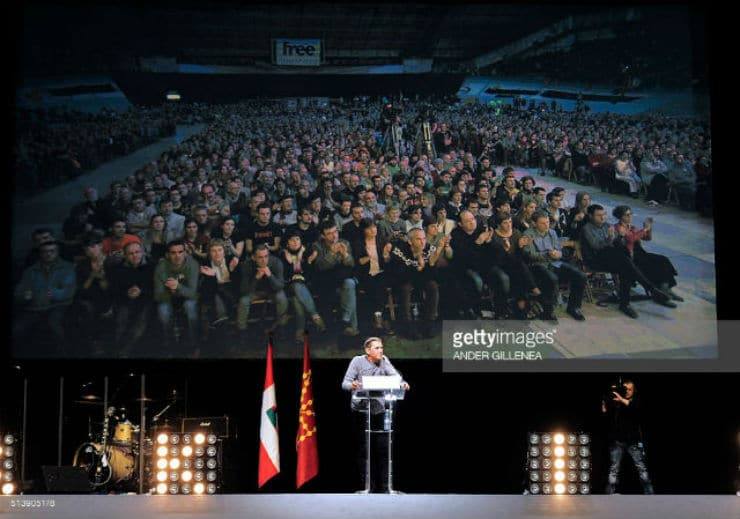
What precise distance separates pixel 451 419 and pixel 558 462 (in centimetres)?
123

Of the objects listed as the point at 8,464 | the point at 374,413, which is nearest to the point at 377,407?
the point at 374,413

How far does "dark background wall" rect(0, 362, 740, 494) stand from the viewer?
918 centimetres

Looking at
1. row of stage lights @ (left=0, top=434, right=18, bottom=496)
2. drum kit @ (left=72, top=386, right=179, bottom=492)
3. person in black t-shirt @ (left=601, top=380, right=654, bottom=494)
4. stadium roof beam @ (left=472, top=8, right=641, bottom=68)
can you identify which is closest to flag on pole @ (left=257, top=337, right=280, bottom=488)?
drum kit @ (left=72, top=386, right=179, bottom=492)

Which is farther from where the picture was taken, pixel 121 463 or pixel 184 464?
pixel 121 463

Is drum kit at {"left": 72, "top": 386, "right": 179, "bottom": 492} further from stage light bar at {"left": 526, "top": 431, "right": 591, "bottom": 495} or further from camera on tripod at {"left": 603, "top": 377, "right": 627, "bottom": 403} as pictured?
camera on tripod at {"left": 603, "top": 377, "right": 627, "bottom": 403}

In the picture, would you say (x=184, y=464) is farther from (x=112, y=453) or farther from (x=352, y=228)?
(x=352, y=228)

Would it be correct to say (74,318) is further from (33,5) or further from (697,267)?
(697,267)

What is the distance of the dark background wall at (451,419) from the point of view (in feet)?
30.1

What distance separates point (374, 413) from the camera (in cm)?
753

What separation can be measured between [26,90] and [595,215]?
4705 mm

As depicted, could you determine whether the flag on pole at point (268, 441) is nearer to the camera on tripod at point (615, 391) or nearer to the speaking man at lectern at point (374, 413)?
the speaking man at lectern at point (374, 413)

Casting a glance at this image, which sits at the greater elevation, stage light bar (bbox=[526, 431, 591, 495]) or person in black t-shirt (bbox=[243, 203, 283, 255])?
person in black t-shirt (bbox=[243, 203, 283, 255])

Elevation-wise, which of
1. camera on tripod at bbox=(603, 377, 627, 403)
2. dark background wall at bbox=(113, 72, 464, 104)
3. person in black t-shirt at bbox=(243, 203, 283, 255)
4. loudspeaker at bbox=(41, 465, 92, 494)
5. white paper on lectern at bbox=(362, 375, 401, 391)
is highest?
dark background wall at bbox=(113, 72, 464, 104)

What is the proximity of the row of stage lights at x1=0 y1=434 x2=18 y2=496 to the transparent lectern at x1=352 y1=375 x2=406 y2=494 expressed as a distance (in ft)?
8.78
